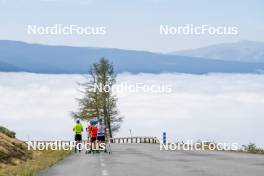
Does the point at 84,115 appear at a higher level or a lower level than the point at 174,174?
higher

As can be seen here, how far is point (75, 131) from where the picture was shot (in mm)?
35406

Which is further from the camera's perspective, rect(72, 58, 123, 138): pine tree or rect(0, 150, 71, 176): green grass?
rect(72, 58, 123, 138): pine tree

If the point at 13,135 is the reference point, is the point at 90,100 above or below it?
above

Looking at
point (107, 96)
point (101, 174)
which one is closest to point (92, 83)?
point (107, 96)

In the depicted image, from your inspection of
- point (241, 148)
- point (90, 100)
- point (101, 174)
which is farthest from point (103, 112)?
point (101, 174)

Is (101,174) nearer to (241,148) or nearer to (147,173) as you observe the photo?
(147,173)

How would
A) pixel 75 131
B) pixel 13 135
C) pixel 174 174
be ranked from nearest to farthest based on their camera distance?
pixel 174 174 → pixel 75 131 → pixel 13 135

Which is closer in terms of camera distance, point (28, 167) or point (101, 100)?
point (28, 167)

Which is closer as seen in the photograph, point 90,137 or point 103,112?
point 90,137

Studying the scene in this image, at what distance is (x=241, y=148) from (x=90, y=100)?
50032mm

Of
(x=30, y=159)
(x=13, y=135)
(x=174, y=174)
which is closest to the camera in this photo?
(x=174, y=174)

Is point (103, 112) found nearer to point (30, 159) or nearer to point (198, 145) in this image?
point (198, 145)

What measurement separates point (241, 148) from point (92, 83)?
51826 mm

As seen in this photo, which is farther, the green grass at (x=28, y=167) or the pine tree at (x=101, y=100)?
the pine tree at (x=101, y=100)
